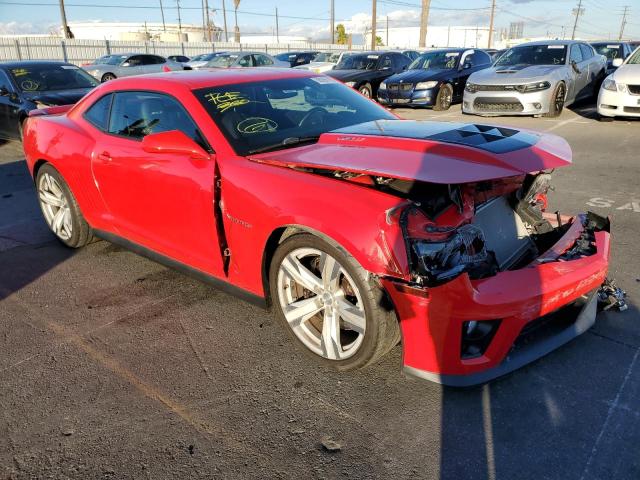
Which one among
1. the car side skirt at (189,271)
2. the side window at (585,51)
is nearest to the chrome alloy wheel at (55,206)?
the car side skirt at (189,271)

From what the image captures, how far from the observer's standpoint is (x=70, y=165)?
4230 millimetres

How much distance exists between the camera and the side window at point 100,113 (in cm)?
406

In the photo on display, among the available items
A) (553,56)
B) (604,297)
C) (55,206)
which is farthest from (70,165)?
(553,56)

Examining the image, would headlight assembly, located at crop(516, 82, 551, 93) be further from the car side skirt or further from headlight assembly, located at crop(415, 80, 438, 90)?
the car side skirt

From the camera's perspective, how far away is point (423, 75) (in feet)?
43.9

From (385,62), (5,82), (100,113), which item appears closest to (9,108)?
(5,82)

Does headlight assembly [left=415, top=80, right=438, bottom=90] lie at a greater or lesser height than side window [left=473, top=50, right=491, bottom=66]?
lesser

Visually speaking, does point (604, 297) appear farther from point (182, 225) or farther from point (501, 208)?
point (182, 225)

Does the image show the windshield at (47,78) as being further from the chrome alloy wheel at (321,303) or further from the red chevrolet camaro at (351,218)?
the chrome alloy wheel at (321,303)

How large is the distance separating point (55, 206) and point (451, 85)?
430 inches

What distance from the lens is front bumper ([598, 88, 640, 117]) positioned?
959 cm

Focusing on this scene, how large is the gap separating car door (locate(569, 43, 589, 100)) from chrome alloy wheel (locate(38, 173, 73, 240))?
10720 millimetres

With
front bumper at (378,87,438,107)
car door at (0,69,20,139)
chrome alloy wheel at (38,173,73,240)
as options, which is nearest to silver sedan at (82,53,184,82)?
front bumper at (378,87,438,107)

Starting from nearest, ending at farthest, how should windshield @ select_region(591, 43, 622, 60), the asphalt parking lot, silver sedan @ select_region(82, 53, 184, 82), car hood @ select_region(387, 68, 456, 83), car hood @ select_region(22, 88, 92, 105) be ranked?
the asphalt parking lot < car hood @ select_region(22, 88, 92, 105) < car hood @ select_region(387, 68, 456, 83) < windshield @ select_region(591, 43, 622, 60) < silver sedan @ select_region(82, 53, 184, 82)
